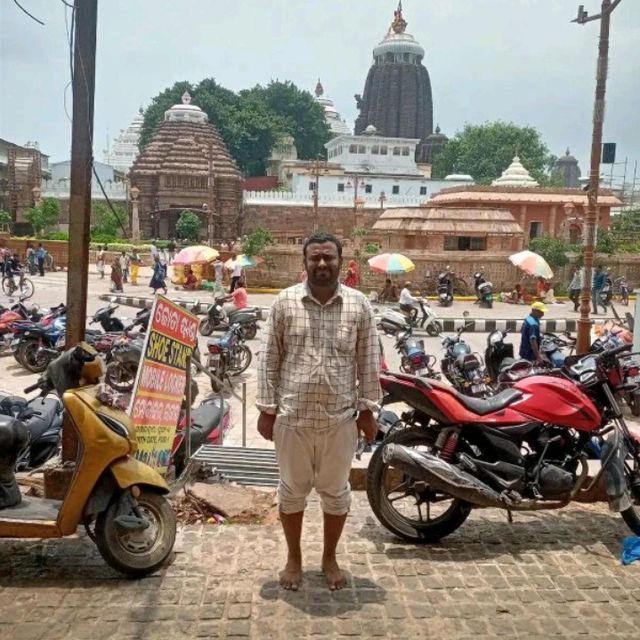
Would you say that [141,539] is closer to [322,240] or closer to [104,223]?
[322,240]

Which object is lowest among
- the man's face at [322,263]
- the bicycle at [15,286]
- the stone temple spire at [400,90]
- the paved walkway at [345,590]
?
the paved walkway at [345,590]

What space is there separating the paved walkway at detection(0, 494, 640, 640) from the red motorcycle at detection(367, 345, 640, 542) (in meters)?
0.25

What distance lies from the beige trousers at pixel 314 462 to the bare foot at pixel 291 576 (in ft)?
0.96

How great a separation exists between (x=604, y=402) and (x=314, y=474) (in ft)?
6.40

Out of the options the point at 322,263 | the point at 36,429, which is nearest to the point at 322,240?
the point at 322,263

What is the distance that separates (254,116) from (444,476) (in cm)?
5652

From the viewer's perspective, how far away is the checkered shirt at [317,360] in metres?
3.04

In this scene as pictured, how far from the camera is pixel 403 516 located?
3854 mm

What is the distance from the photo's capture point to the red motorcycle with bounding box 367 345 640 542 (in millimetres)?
3674

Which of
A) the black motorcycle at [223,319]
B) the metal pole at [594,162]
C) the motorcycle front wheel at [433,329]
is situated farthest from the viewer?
the motorcycle front wheel at [433,329]

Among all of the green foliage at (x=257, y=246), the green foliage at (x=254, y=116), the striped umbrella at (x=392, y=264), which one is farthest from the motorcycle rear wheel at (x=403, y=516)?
the green foliage at (x=254, y=116)

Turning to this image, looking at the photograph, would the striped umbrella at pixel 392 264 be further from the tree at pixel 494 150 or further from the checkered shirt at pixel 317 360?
the tree at pixel 494 150

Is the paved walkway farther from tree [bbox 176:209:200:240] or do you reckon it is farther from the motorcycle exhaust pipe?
tree [bbox 176:209:200:240]

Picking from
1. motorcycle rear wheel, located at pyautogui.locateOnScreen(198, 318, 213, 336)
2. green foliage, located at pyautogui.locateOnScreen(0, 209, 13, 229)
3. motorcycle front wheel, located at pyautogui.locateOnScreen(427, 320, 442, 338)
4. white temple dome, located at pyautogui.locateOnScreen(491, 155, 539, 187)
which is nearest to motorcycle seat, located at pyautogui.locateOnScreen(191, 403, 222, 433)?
motorcycle rear wheel, located at pyautogui.locateOnScreen(198, 318, 213, 336)
